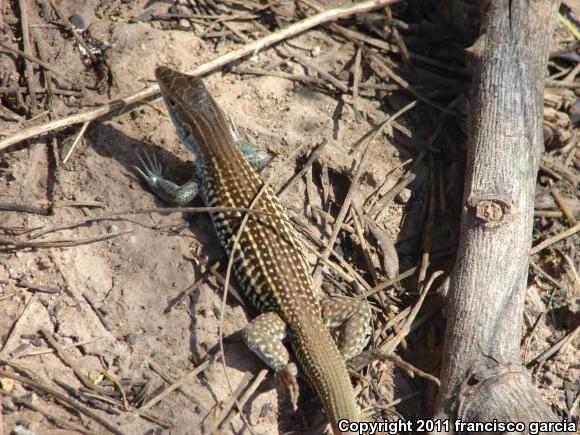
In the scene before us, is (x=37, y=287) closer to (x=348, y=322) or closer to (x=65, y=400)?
(x=65, y=400)

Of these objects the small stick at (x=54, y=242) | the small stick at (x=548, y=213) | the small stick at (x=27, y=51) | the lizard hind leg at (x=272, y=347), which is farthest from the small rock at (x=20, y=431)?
the small stick at (x=548, y=213)

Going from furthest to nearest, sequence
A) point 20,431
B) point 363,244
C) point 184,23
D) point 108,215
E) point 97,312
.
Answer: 1. point 184,23
2. point 363,244
3. point 108,215
4. point 97,312
5. point 20,431

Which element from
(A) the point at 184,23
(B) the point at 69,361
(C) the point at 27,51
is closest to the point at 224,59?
(A) the point at 184,23

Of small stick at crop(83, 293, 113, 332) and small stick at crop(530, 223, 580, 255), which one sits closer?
small stick at crop(83, 293, 113, 332)

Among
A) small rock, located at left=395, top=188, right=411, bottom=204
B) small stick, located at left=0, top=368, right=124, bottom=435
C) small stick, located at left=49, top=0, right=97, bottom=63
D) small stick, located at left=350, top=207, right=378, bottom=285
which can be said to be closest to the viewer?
small stick, located at left=0, top=368, right=124, bottom=435

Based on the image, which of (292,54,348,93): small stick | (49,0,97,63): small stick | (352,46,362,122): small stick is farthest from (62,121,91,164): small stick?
(352,46,362,122): small stick

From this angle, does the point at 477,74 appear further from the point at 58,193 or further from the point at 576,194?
the point at 58,193

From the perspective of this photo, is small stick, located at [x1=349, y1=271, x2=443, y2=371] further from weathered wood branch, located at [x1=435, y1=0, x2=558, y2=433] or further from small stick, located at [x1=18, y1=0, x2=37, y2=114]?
small stick, located at [x1=18, y1=0, x2=37, y2=114]
